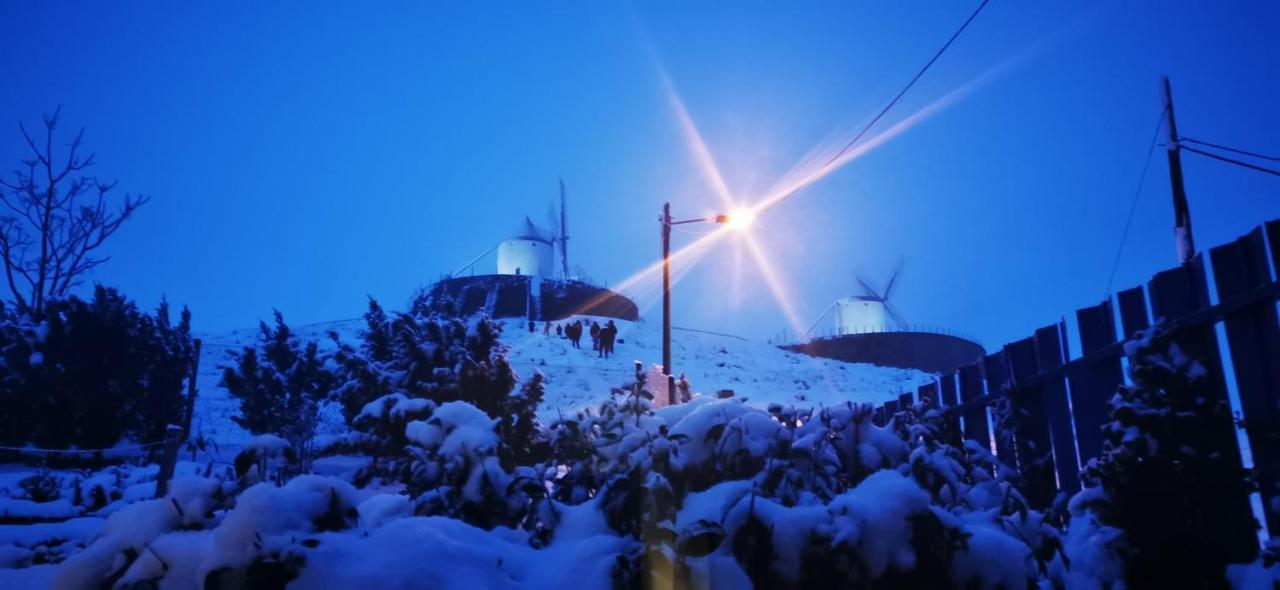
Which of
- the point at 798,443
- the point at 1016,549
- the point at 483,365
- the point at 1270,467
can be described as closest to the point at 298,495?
the point at 798,443

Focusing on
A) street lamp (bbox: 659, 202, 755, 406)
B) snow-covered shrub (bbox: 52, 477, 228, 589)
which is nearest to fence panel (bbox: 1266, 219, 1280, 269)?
snow-covered shrub (bbox: 52, 477, 228, 589)

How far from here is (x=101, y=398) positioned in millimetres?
17188

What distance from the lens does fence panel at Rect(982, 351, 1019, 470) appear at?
595 centimetres

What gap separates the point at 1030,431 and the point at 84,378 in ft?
63.7

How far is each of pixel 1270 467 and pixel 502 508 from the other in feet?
13.3

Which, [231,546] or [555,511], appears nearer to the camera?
[231,546]

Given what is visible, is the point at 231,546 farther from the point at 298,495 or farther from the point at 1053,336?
the point at 1053,336

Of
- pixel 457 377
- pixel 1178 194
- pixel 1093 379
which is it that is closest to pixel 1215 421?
pixel 1093 379

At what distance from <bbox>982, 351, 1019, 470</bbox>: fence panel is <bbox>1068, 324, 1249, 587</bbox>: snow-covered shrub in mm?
1500

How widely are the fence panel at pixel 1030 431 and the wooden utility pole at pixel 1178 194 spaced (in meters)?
6.19

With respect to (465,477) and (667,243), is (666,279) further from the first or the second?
(465,477)

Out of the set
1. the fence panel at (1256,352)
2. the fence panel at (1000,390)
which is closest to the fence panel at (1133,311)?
the fence panel at (1256,352)

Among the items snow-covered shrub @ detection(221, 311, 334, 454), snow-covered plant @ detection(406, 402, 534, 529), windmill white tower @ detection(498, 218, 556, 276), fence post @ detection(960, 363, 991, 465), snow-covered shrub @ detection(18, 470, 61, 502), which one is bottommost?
snow-covered shrub @ detection(18, 470, 61, 502)

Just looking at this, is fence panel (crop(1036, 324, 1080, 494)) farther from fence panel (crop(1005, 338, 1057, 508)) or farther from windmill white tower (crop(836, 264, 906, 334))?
windmill white tower (crop(836, 264, 906, 334))
